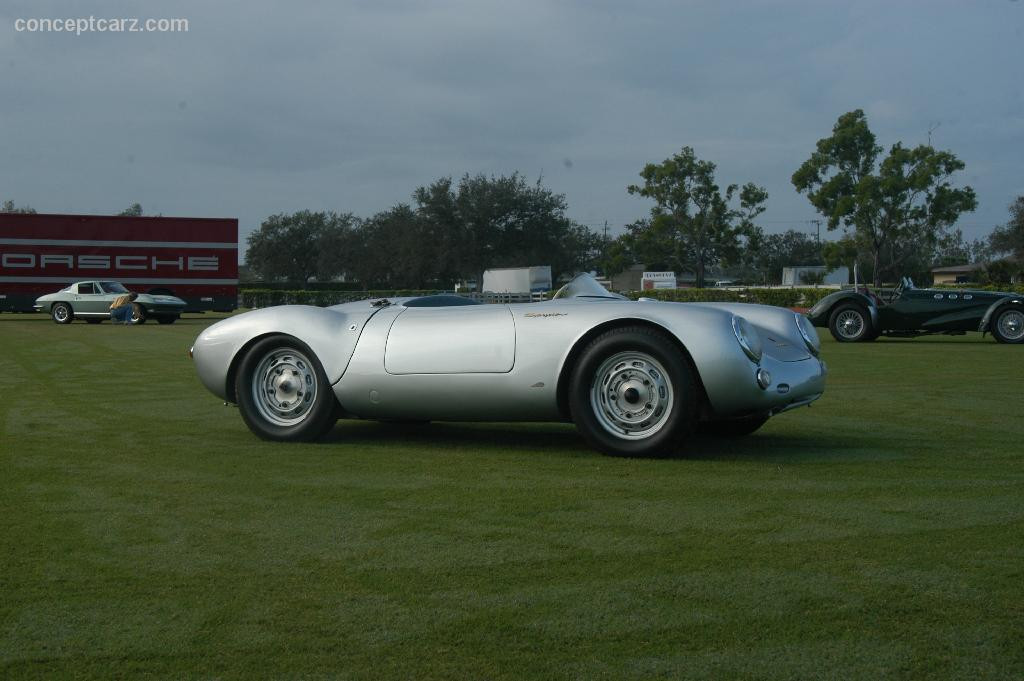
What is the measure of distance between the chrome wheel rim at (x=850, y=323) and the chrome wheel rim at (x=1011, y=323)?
96.5 inches

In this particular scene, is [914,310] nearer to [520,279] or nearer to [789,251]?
[520,279]

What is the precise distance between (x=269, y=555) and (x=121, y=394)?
6.90m

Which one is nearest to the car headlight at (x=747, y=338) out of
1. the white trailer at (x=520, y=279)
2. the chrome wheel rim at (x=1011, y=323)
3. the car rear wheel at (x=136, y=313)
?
the chrome wheel rim at (x=1011, y=323)

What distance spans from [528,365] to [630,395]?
61 centimetres

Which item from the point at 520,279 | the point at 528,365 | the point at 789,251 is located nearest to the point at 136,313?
the point at 520,279

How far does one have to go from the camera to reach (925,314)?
62.5 ft

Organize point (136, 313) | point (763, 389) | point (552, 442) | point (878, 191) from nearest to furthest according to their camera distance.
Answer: point (763, 389), point (552, 442), point (136, 313), point (878, 191)

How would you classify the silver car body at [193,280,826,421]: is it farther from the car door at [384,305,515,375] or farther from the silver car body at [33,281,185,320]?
the silver car body at [33,281,185,320]

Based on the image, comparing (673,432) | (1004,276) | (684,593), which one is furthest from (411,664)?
(1004,276)

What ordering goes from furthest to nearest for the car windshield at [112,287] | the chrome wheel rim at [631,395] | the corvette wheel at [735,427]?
1. the car windshield at [112,287]
2. the corvette wheel at [735,427]
3. the chrome wheel rim at [631,395]

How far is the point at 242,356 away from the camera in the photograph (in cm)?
688

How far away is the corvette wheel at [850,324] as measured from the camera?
1942 cm

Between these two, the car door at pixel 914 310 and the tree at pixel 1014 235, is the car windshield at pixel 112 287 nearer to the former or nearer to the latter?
the car door at pixel 914 310

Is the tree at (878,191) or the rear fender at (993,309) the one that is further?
the tree at (878,191)
